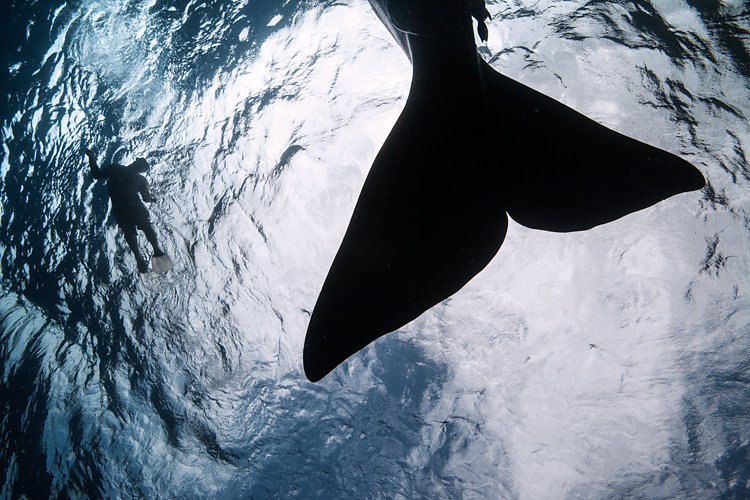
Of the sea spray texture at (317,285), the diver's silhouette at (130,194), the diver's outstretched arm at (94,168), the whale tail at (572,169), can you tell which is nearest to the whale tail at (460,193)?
the whale tail at (572,169)

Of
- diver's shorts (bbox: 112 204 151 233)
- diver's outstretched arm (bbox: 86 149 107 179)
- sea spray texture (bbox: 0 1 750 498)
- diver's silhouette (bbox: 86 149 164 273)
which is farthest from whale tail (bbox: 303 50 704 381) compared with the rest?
diver's shorts (bbox: 112 204 151 233)

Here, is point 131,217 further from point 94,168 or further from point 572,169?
point 572,169

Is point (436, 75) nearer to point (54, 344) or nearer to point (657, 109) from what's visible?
point (657, 109)

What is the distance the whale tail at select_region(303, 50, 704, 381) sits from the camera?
6.72 feet

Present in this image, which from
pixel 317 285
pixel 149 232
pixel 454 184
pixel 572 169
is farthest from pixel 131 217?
pixel 572 169

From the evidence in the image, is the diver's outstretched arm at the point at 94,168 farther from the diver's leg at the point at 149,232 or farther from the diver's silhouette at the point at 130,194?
the diver's leg at the point at 149,232

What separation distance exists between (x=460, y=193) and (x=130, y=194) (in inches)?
315

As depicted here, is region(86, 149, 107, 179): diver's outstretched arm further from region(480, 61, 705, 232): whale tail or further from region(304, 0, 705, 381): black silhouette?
region(480, 61, 705, 232): whale tail

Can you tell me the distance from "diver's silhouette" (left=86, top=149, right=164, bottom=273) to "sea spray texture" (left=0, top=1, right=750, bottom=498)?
1.77 m

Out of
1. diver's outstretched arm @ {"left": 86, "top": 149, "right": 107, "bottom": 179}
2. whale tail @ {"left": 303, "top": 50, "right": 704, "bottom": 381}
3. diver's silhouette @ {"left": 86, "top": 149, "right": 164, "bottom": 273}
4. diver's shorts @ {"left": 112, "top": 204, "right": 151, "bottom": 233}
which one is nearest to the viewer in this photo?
whale tail @ {"left": 303, "top": 50, "right": 704, "bottom": 381}

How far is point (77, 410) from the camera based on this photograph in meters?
12.1

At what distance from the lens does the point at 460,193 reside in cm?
221

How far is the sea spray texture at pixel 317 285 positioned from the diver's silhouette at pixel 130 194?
5.79 ft

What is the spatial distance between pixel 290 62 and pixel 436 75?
8.12m
